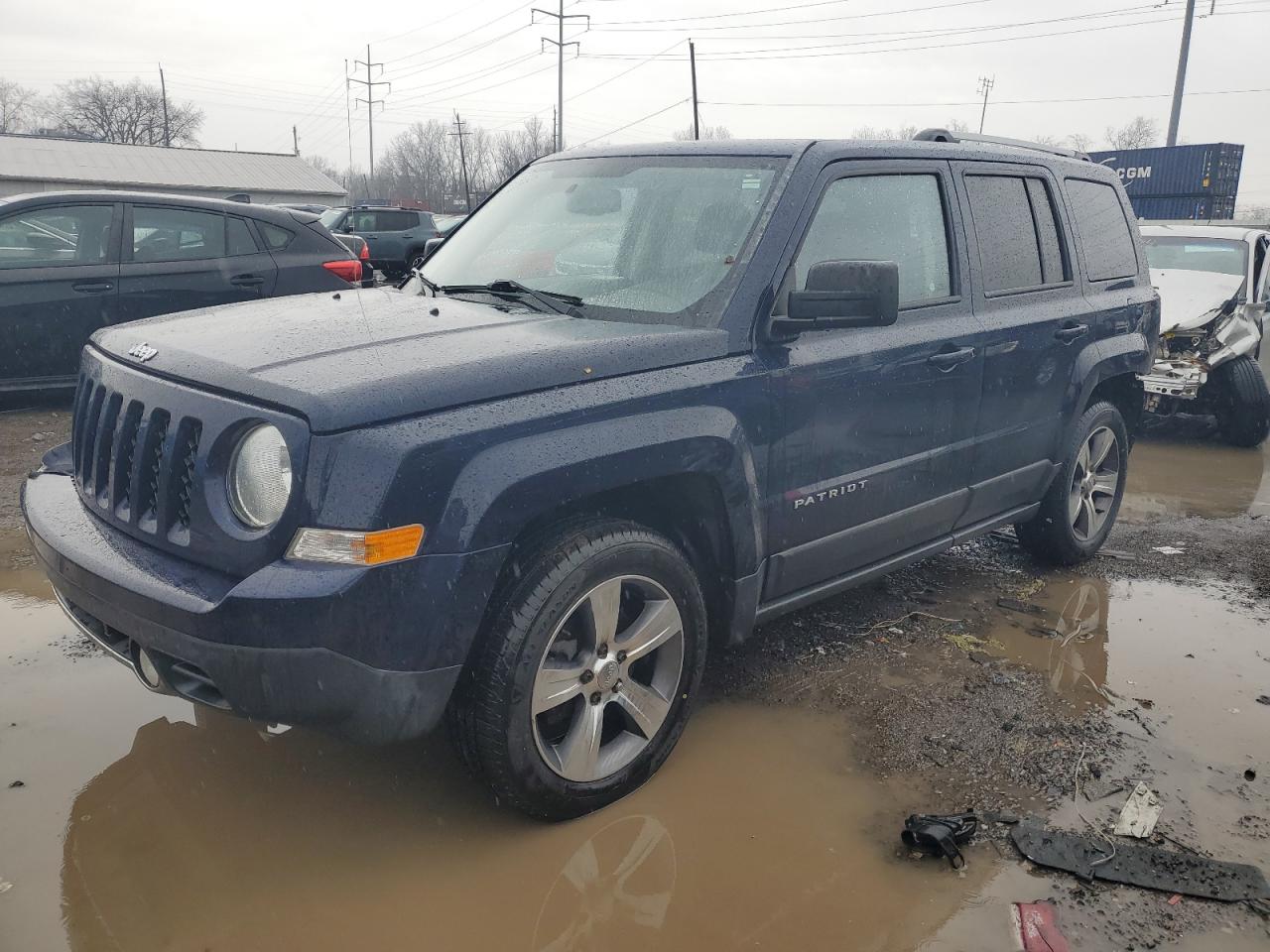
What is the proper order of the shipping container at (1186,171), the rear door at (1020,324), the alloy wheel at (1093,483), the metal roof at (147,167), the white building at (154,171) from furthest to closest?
the metal roof at (147,167) < the white building at (154,171) < the shipping container at (1186,171) < the alloy wheel at (1093,483) < the rear door at (1020,324)

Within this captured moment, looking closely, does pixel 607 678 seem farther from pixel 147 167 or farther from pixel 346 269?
pixel 147 167

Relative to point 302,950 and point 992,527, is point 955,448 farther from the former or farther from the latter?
point 302,950

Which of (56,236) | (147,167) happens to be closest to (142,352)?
(56,236)

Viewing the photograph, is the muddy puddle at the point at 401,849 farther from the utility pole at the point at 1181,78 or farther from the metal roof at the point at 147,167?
the metal roof at the point at 147,167

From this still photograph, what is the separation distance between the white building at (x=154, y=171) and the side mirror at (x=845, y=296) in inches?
1611

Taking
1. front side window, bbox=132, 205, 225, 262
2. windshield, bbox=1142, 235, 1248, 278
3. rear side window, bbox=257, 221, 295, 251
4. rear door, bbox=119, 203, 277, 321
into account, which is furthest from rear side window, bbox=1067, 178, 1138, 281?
front side window, bbox=132, 205, 225, 262

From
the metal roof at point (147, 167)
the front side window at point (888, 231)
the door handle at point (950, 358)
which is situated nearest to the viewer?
the front side window at point (888, 231)

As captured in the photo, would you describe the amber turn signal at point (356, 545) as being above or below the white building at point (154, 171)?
below

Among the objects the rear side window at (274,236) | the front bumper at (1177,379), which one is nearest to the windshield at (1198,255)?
the front bumper at (1177,379)

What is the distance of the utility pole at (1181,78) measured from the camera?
3062cm

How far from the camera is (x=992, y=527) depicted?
4492mm

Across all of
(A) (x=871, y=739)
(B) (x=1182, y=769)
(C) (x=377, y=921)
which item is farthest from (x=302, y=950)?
(B) (x=1182, y=769)

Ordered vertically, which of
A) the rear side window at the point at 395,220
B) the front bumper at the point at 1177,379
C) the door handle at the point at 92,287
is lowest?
the front bumper at the point at 1177,379

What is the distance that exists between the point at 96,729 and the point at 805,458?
2.45m
